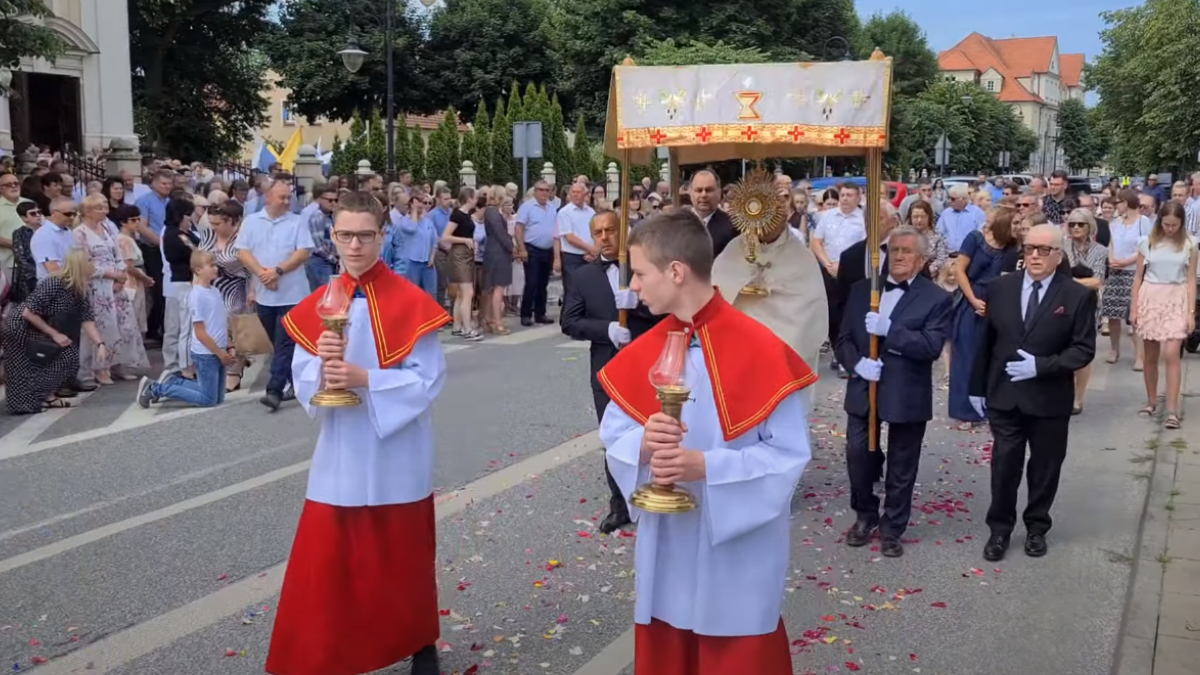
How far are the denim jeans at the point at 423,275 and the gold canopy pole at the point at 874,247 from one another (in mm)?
7911

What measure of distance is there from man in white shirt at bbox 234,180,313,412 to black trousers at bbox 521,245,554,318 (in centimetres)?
544

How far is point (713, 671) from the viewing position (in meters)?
3.31

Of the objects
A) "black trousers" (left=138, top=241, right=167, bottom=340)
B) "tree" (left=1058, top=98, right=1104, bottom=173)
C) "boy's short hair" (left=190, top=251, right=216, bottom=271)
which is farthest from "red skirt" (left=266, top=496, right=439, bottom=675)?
"tree" (left=1058, top=98, right=1104, bottom=173)

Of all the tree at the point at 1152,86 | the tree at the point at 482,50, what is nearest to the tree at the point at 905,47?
the tree at the point at 1152,86

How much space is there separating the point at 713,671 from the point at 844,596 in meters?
2.54

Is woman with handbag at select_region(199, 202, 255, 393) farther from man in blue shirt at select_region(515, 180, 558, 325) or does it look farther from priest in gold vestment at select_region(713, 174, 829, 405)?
priest in gold vestment at select_region(713, 174, 829, 405)

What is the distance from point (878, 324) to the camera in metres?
6.33

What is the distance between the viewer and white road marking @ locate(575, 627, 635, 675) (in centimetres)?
482

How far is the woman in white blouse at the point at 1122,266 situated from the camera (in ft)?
41.0

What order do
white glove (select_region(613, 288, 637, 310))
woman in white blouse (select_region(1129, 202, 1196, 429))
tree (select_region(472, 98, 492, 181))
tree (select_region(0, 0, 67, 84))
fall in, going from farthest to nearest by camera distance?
tree (select_region(472, 98, 492, 181)) → tree (select_region(0, 0, 67, 84)) → woman in white blouse (select_region(1129, 202, 1196, 429)) → white glove (select_region(613, 288, 637, 310))

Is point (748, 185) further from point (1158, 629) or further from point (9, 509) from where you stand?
point (9, 509)

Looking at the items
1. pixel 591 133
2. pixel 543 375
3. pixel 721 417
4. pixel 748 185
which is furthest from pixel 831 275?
pixel 591 133

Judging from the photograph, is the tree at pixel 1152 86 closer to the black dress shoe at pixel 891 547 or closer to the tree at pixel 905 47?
the tree at pixel 905 47

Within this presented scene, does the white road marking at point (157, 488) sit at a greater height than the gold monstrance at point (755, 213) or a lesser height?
lesser
